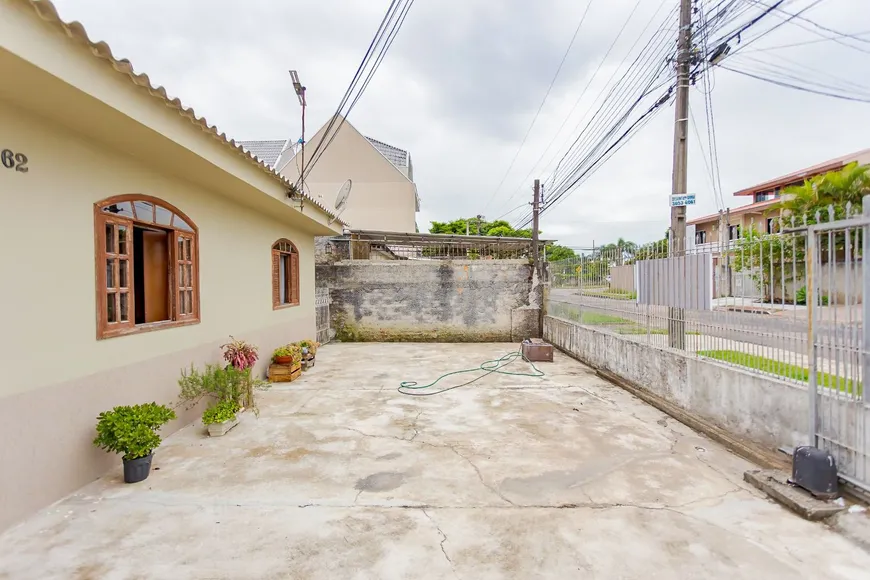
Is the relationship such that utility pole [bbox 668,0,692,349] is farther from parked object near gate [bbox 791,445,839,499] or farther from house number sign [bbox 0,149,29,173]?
house number sign [bbox 0,149,29,173]

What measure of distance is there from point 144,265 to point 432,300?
697 cm

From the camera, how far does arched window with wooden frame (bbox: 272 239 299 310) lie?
7137 millimetres

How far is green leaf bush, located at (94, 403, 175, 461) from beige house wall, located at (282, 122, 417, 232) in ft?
45.1

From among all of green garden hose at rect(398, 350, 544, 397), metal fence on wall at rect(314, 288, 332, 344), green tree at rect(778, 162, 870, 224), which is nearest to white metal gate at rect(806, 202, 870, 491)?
green garden hose at rect(398, 350, 544, 397)

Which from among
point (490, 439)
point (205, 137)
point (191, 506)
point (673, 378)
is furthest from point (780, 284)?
point (205, 137)

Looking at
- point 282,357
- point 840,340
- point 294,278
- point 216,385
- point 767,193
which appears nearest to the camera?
point 840,340

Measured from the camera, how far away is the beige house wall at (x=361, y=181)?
16.4 m

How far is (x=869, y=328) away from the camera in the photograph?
2.65 metres

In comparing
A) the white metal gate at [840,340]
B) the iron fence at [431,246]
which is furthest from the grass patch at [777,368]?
the iron fence at [431,246]

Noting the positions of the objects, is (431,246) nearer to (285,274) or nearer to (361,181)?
(285,274)

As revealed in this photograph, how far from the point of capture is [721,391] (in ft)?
13.4

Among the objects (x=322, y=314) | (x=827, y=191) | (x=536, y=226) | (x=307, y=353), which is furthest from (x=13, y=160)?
(x=827, y=191)

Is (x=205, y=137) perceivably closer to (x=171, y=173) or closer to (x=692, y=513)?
(x=171, y=173)

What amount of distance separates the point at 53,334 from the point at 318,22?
4.89 meters
